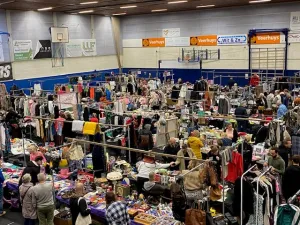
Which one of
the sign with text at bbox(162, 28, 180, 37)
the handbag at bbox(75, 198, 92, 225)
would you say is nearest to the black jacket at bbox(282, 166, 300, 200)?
the handbag at bbox(75, 198, 92, 225)

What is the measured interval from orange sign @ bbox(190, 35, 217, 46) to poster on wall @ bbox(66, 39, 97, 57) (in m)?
7.65

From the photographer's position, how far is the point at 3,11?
2159cm

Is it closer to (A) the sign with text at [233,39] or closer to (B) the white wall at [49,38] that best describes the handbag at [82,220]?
(B) the white wall at [49,38]

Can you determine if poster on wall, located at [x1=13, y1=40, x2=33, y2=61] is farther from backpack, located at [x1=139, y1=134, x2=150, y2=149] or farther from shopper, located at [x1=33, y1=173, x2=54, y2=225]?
shopper, located at [x1=33, y1=173, x2=54, y2=225]

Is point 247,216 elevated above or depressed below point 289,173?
below

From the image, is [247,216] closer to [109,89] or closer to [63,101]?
[63,101]

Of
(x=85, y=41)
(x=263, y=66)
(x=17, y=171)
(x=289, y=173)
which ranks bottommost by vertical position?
(x=17, y=171)

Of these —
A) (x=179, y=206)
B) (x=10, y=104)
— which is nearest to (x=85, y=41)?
(x=10, y=104)

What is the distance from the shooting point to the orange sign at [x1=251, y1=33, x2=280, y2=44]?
75.9ft

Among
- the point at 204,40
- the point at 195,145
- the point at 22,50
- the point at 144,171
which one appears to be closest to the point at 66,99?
the point at 22,50

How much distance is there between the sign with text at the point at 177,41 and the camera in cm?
2712

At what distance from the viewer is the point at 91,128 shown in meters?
9.64

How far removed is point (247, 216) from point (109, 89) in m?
15.2

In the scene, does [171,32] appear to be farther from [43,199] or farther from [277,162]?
[43,199]
